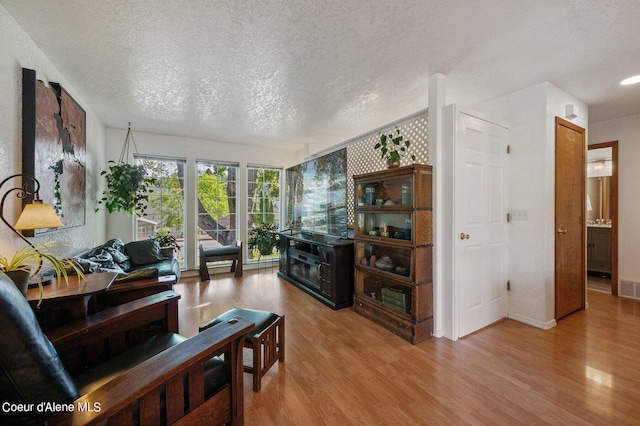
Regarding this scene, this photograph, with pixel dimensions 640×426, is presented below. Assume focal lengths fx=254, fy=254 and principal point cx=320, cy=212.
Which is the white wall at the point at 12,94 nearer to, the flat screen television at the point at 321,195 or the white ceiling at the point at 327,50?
the white ceiling at the point at 327,50

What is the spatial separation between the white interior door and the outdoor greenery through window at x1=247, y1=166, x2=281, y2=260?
379 centimetres

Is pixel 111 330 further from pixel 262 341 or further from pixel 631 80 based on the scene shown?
pixel 631 80

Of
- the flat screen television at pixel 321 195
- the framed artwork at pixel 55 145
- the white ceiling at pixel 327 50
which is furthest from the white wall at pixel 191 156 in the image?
the framed artwork at pixel 55 145

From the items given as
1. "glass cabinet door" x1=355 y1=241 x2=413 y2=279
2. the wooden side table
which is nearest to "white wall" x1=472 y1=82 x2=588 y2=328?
"glass cabinet door" x1=355 y1=241 x2=413 y2=279

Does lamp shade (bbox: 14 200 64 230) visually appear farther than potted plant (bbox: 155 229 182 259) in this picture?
No

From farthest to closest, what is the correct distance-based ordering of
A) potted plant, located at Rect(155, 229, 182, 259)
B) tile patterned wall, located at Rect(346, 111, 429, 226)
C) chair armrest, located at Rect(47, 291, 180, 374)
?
potted plant, located at Rect(155, 229, 182, 259) < tile patterned wall, located at Rect(346, 111, 429, 226) < chair armrest, located at Rect(47, 291, 180, 374)

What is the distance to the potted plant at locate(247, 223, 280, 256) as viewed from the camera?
207 inches

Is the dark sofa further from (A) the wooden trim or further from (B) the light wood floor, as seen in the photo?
(A) the wooden trim

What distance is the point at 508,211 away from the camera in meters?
2.90

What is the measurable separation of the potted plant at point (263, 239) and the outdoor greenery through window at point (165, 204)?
1309mm

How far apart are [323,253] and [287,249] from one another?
130cm

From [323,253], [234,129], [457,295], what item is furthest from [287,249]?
[457,295]

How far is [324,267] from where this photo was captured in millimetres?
3434

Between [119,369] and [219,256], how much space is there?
11.3 feet
